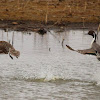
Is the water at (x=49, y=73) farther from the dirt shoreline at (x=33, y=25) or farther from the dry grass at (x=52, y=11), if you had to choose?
the dry grass at (x=52, y=11)

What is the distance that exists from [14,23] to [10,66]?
9526mm

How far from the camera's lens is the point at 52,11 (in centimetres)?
2525

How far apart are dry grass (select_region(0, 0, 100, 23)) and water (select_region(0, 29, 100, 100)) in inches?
237

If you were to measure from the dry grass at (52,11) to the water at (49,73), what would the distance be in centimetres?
603

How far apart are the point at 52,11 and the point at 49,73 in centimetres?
1282

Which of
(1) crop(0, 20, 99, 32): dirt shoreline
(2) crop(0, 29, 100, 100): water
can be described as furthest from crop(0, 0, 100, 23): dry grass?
(2) crop(0, 29, 100, 100): water

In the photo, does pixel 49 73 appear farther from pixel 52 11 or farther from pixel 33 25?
pixel 52 11

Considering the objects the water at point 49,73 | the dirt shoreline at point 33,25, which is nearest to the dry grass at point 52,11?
the dirt shoreline at point 33,25

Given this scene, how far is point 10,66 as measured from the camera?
Result: 13.9 meters

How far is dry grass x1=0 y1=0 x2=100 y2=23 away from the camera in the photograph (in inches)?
960

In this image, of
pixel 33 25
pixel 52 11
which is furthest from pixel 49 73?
pixel 52 11

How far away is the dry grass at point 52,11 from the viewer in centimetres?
2438

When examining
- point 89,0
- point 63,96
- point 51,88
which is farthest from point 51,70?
point 89,0

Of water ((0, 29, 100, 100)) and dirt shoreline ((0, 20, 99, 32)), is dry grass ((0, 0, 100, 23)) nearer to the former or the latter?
dirt shoreline ((0, 20, 99, 32))
